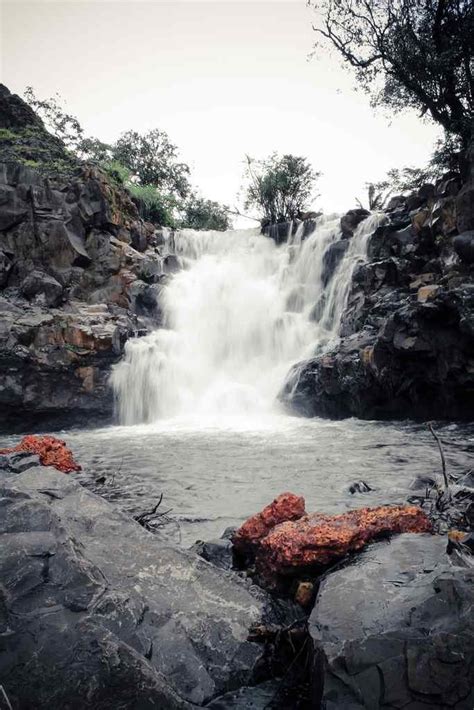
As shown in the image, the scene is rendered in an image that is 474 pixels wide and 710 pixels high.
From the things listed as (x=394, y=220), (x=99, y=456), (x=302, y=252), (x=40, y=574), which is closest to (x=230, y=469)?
(x=99, y=456)

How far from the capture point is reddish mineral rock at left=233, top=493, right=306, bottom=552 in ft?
11.8

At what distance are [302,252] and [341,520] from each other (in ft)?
58.3

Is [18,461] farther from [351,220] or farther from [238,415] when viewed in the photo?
[351,220]

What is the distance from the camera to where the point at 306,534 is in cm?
317

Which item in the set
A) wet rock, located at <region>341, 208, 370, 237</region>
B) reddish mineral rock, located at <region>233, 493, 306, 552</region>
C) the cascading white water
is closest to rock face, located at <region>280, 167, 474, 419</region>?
the cascading white water

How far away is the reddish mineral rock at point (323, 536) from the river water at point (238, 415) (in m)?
1.40

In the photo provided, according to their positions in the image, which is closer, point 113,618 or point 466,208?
point 113,618

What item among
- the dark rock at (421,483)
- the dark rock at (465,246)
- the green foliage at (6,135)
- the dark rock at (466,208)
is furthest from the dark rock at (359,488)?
the green foliage at (6,135)

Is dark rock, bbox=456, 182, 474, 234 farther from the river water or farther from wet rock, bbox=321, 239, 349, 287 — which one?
wet rock, bbox=321, 239, 349, 287

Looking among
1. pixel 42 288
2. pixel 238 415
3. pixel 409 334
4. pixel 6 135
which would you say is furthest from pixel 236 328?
pixel 6 135

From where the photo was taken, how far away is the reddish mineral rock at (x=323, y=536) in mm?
3029

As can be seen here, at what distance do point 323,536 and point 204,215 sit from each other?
28838 millimetres

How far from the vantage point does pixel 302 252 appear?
65.4 ft

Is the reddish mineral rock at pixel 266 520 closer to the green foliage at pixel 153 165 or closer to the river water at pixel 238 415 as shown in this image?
the river water at pixel 238 415
